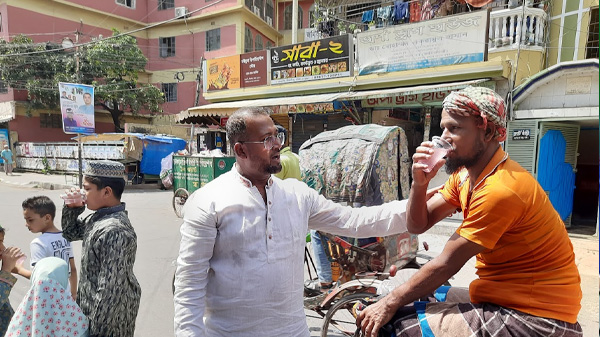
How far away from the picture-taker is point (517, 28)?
318 inches

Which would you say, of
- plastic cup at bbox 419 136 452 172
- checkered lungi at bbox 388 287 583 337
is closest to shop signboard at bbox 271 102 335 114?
plastic cup at bbox 419 136 452 172

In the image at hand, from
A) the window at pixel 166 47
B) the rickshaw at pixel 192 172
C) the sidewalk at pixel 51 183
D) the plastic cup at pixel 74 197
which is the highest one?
the window at pixel 166 47

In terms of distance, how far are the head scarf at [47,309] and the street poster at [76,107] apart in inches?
422

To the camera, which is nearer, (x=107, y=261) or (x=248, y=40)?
(x=107, y=261)

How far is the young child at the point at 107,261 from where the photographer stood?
6.13 ft

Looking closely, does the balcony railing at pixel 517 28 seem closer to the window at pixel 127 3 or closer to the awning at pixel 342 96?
the awning at pixel 342 96

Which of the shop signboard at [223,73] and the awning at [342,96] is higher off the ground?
the shop signboard at [223,73]

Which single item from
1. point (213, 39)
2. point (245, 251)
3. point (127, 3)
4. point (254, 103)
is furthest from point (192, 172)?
point (127, 3)

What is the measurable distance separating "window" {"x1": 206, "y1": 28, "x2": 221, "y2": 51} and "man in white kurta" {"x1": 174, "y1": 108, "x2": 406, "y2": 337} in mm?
23881

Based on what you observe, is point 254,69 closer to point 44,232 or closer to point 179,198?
point 179,198

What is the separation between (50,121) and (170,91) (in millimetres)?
7831

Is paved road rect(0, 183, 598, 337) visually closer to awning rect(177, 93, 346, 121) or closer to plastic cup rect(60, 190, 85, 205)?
plastic cup rect(60, 190, 85, 205)

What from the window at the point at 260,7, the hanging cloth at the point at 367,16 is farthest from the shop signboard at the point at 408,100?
the window at the point at 260,7

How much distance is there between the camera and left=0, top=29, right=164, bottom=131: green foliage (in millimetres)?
19844
